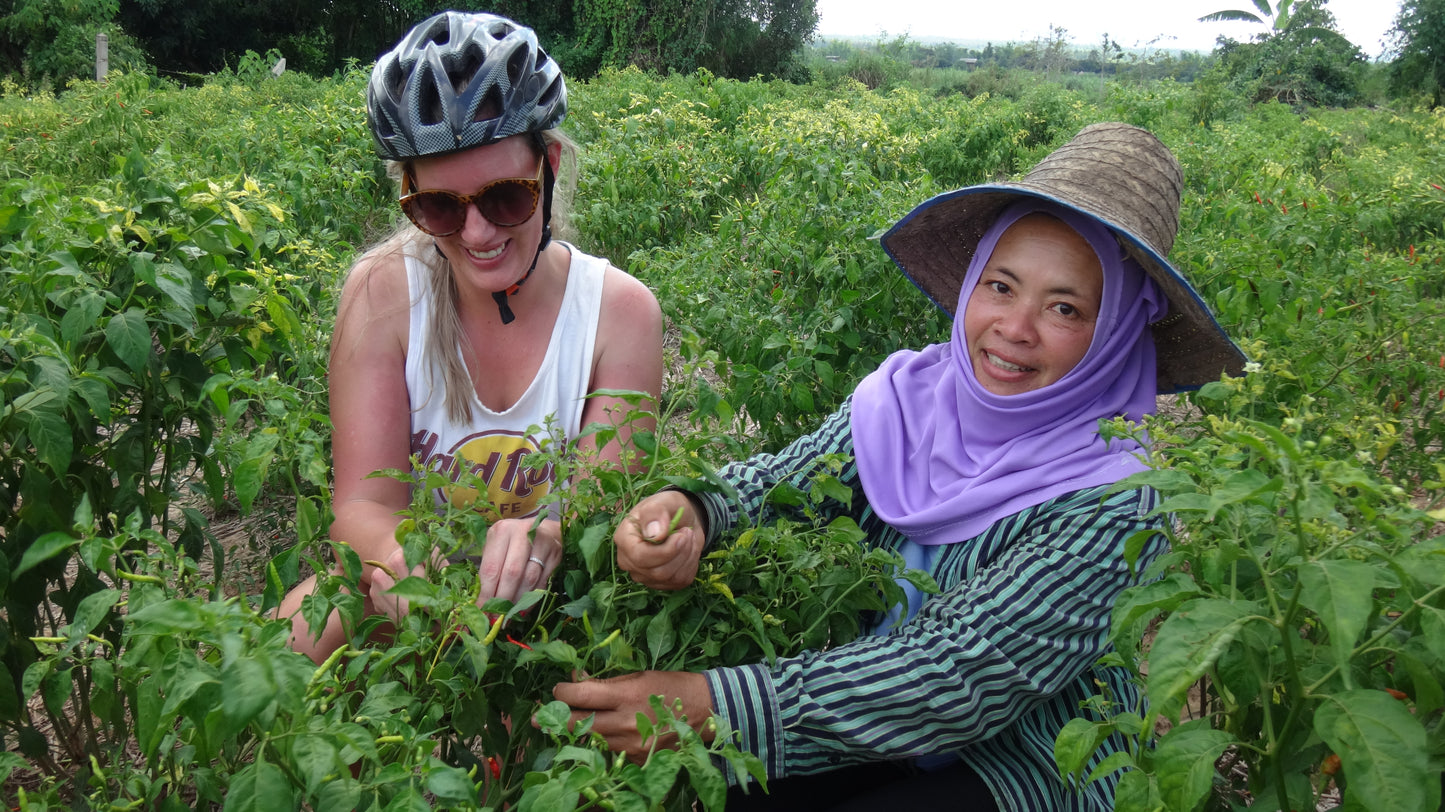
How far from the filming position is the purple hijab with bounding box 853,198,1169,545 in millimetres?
1735

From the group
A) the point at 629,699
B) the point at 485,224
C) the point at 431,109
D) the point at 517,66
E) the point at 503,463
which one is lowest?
the point at 629,699

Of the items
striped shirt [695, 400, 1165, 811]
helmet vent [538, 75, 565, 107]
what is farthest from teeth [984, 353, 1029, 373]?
helmet vent [538, 75, 565, 107]

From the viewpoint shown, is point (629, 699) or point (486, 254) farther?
point (486, 254)

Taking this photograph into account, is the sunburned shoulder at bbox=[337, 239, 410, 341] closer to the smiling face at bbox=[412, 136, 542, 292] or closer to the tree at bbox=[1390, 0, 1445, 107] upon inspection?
the smiling face at bbox=[412, 136, 542, 292]

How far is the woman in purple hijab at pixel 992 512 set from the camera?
154cm

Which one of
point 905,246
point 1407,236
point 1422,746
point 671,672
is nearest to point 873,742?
point 671,672

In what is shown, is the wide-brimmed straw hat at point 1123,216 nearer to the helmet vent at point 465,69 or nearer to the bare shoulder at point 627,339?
the bare shoulder at point 627,339

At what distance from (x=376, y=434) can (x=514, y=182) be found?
1.93 feet

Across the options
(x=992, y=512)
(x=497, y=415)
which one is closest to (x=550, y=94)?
(x=497, y=415)

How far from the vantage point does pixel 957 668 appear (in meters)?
1.55

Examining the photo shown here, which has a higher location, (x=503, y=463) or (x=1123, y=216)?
(x=1123, y=216)

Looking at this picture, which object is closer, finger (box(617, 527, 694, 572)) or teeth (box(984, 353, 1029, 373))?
finger (box(617, 527, 694, 572))

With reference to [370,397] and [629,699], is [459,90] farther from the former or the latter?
[629,699]

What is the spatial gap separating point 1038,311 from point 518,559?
0.99 m
